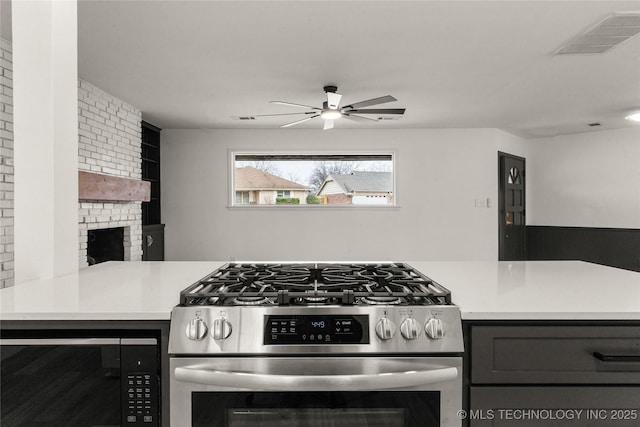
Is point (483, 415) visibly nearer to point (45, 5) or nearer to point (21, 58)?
point (21, 58)

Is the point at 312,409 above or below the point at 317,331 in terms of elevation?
below

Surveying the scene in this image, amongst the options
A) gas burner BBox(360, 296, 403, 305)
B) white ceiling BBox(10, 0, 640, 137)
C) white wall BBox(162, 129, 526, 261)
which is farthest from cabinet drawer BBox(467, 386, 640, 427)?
white wall BBox(162, 129, 526, 261)

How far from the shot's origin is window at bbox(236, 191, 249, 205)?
6.14 meters

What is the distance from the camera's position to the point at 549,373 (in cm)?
108

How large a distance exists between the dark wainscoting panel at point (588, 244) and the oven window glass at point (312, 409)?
6452 mm

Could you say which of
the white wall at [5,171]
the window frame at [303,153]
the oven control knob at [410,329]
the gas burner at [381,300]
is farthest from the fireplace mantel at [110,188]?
the oven control knob at [410,329]

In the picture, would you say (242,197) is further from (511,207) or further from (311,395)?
(311,395)

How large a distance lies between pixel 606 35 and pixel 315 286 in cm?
289

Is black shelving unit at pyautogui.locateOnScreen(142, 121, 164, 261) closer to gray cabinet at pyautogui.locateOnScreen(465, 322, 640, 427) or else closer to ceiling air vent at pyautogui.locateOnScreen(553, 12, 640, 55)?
ceiling air vent at pyautogui.locateOnScreen(553, 12, 640, 55)

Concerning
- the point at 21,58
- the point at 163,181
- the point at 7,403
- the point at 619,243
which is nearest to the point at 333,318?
the point at 7,403

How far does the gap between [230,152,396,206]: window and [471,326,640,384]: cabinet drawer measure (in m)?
5.09

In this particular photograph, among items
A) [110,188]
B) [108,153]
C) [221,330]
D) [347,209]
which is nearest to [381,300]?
[221,330]

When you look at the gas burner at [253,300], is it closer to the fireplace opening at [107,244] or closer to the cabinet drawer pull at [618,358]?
the cabinet drawer pull at [618,358]

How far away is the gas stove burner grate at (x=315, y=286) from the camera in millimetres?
1120
